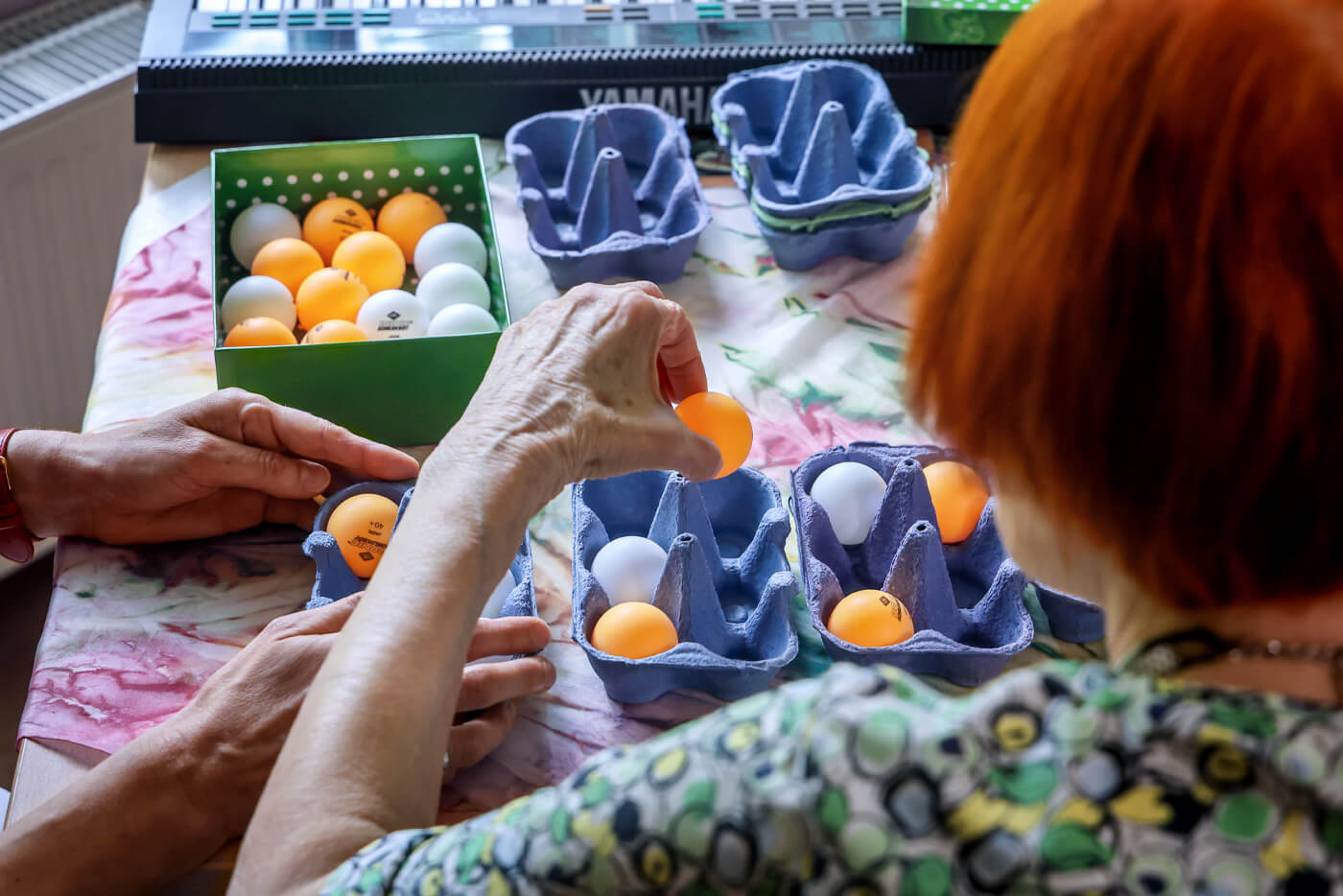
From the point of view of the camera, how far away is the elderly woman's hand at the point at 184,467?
40.8 inches

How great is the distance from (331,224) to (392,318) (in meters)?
0.23

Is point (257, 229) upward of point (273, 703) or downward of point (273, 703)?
upward

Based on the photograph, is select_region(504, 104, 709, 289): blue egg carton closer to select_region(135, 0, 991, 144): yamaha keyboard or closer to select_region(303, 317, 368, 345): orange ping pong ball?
select_region(135, 0, 991, 144): yamaha keyboard

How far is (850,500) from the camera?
3.41 ft

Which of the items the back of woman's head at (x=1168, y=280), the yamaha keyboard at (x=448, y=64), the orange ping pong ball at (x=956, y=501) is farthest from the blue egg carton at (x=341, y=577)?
the yamaha keyboard at (x=448, y=64)

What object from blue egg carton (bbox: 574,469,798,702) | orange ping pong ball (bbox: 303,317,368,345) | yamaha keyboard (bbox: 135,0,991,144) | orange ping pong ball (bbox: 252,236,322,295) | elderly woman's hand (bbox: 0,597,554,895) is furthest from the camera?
yamaha keyboard (bbox: 135,0,991,144)

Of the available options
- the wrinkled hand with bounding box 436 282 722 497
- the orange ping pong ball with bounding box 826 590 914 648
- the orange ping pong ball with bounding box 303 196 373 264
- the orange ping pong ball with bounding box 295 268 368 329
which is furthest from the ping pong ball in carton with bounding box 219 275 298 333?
the orange ping pong ball with bounding box 826 590 914 648

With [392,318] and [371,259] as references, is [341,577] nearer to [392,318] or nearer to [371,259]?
[392,318]

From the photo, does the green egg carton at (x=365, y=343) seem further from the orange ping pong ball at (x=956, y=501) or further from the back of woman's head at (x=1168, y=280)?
the back of woman's head at (x=1168, y=280)

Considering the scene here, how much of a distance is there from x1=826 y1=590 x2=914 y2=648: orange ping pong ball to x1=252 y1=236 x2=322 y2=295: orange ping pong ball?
2.31 ft

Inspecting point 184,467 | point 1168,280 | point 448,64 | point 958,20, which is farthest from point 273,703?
point 958,20

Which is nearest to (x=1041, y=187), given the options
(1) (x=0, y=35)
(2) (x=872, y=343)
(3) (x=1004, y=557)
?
(3) (x=1004, y=557)

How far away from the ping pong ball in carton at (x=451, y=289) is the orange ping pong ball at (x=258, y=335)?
0.15m

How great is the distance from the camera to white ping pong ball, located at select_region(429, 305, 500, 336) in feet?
3.85
